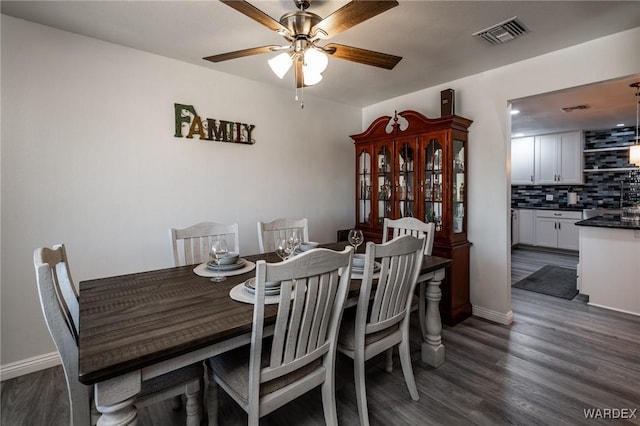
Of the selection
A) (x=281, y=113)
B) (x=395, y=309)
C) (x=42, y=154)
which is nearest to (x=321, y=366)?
(x=395, y=309)

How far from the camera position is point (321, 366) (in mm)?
1565

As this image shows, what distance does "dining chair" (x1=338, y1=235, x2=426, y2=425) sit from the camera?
165 centimetres

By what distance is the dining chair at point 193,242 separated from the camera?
90.2 inches

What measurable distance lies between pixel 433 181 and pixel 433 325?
1.54 metres

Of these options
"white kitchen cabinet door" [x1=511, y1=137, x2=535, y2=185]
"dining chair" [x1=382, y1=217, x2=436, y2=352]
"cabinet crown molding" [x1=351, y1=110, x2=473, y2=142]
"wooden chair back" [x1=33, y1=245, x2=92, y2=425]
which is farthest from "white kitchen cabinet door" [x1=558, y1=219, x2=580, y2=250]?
"wooden chair back" [x1=33, y1=245, x2=92, y2=425]

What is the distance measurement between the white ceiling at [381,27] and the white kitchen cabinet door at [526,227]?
191 inches

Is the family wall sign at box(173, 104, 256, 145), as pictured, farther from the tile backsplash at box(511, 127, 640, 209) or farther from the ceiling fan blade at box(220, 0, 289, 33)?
the tile backsplash at box(511, 127, 640, 209)

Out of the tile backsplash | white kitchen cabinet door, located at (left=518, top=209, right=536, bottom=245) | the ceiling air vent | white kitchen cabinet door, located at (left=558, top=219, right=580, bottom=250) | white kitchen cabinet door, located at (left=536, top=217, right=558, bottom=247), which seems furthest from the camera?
white kitchen cabinet door, located at (left=518, top=209, right=536, bottom=245)

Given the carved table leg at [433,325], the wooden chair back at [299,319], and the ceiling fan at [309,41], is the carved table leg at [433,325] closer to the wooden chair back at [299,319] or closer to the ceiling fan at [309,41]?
the wooden chair back at [299,319]

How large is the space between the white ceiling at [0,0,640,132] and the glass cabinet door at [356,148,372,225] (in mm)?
1094

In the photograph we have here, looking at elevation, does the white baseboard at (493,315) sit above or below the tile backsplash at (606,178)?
below

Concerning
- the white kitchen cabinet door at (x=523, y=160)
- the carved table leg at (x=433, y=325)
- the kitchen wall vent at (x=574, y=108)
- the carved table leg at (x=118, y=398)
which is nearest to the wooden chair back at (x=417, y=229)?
the carved table leg at (x=433, y=325)

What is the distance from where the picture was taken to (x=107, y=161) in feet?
8.38

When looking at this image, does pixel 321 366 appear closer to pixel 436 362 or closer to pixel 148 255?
pixel 436 362
